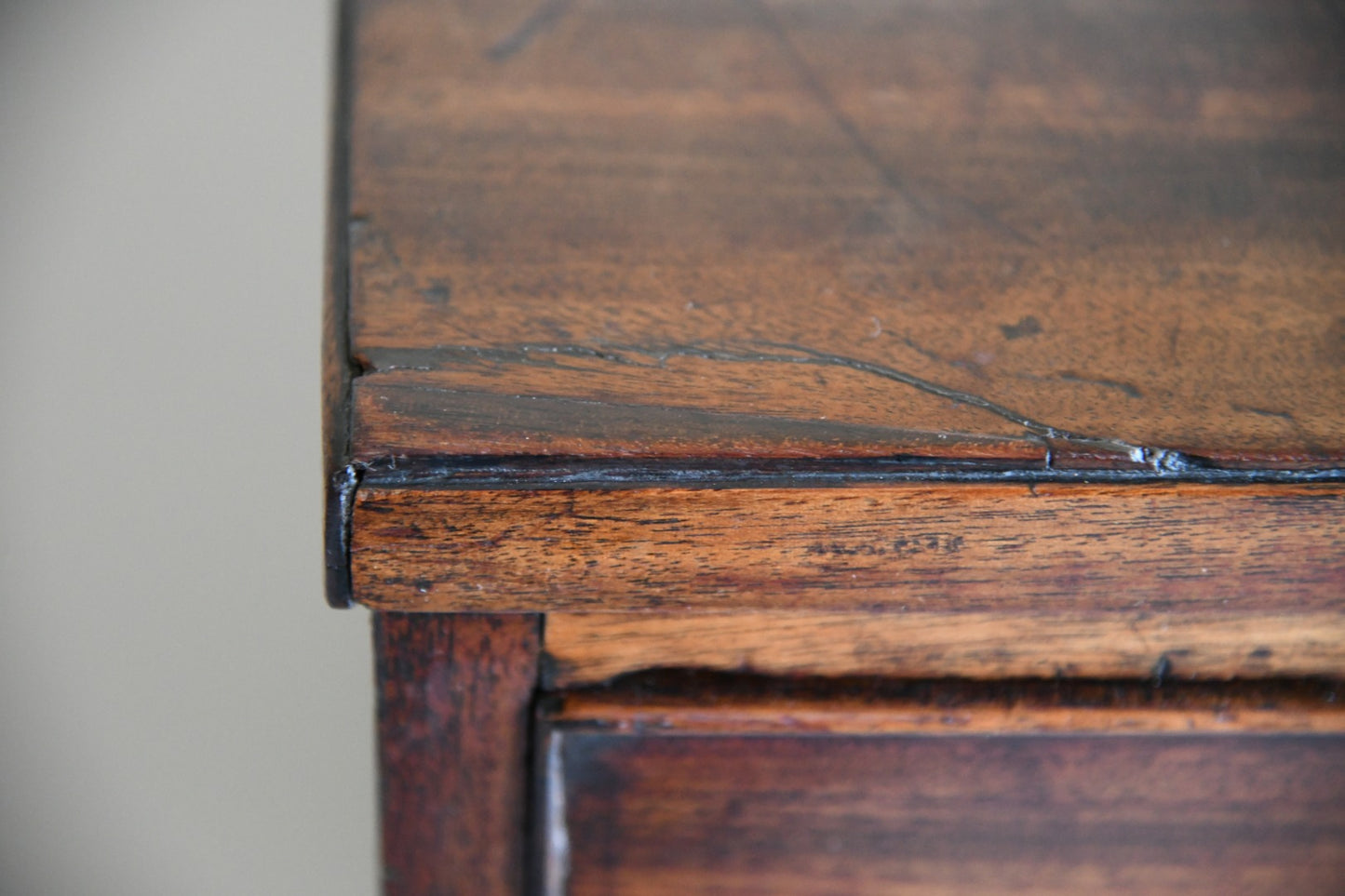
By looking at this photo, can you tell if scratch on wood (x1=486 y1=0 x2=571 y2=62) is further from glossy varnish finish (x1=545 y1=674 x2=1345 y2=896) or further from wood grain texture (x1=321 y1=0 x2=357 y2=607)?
glossy varnish finish (x1=545 y1=674 x2=1345 y2=896)

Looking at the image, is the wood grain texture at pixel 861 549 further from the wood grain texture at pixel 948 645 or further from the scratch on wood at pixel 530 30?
the scratch on wood at pixel 530 30

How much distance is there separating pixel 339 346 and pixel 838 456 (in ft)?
0.44

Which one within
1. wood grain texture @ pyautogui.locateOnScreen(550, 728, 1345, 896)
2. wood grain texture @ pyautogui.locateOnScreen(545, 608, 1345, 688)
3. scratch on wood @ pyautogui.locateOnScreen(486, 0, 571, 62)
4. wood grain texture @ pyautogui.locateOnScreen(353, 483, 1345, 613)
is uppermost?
scratch on wood @ pyautogui.locateOnScreen(486, 0, 571, 62)

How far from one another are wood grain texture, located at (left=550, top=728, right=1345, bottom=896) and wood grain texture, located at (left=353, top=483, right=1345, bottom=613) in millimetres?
64

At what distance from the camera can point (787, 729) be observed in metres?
0.33

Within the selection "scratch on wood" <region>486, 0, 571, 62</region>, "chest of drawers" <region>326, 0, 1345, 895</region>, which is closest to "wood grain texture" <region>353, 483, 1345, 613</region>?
"chest of drawers" <region>326, 0, 1345, 895</region>

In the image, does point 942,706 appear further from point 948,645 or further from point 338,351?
point 338,351

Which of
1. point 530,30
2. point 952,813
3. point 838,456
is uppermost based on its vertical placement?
point 530,30

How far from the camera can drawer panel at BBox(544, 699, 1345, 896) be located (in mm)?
343

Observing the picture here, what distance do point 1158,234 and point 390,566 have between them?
25 centimetres

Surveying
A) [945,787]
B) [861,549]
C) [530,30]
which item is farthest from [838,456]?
[530,30]

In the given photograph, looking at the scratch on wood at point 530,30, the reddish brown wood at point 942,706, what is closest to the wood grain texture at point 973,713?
the reddish brown wood at point 942,706

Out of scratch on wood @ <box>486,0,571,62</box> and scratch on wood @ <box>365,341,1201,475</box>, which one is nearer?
scratch on wood @ <box>365,341,1201,475</box>

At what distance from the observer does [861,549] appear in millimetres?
286
